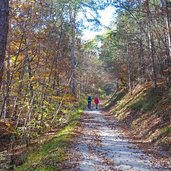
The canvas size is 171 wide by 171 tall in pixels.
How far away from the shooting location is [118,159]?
12.0 metres

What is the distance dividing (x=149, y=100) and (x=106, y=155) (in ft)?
41.7

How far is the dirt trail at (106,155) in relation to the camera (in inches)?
420

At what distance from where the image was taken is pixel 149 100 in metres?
24.6

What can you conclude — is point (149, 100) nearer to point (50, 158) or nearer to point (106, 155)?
point (106, 155)

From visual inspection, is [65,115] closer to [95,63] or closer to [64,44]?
[64,44]

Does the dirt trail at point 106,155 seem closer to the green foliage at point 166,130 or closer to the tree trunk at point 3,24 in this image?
the green foliage at point 166,130

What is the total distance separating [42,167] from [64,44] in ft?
89.8

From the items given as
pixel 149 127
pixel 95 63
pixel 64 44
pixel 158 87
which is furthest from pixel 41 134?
pixel 95 63

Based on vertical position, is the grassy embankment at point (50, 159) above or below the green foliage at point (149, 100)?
below

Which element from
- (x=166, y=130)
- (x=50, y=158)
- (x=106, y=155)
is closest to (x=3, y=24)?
(x=50, y=158)

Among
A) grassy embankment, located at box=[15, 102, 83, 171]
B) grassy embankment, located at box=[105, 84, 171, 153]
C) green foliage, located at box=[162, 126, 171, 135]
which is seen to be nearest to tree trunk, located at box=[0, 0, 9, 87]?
grassy embankment, located at box=[15, 102, 83, 171]

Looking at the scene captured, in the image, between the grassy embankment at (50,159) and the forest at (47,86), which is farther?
the forest at (47,86)

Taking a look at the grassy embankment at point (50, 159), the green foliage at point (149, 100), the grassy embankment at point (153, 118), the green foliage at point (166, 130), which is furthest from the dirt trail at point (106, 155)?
the green foliage at point (149, 100)

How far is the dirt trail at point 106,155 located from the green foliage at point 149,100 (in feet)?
19.3
